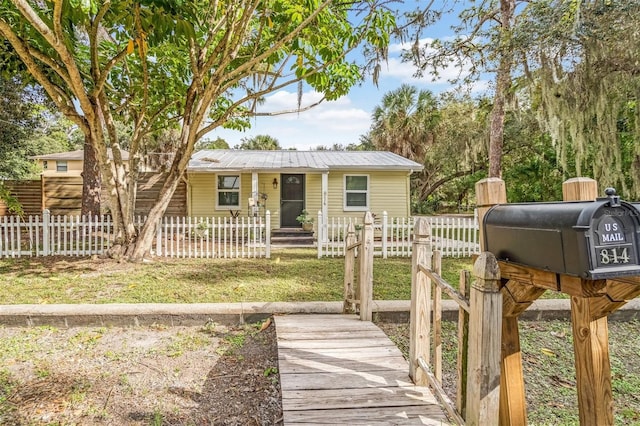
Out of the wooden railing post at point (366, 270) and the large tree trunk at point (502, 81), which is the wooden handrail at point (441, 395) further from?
the large tree trunk at point (502, 81)

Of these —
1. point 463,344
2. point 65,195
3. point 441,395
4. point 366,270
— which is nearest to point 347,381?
point 441,395

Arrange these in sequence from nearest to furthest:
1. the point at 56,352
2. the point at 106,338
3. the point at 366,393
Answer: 1. the point at 366,393
2. the point at 56,352
3. the point at 106,338

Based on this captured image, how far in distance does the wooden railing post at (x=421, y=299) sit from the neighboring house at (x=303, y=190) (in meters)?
10.1

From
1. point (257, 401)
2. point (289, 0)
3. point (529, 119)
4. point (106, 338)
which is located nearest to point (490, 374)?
point (257, 401)

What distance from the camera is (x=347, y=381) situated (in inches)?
102

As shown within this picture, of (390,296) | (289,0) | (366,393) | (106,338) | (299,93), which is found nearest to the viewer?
(366,393)

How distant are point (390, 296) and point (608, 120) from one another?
6.01m

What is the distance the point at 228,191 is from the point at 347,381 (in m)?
11.1

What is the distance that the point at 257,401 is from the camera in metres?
2.70

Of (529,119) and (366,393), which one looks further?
(529,119)

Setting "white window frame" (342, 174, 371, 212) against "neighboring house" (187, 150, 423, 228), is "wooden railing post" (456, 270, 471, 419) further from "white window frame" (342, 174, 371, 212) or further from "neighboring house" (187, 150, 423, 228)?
"white window frame" (342, 174, 371, 212)

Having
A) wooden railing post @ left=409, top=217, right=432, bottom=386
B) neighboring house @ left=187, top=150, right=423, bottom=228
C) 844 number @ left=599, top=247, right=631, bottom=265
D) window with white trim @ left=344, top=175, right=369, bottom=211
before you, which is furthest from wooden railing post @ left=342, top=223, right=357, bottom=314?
window with white trim @ left=344, top=175, right=369, bottom=211

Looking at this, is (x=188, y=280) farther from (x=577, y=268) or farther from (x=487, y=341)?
(x=577, y=268)

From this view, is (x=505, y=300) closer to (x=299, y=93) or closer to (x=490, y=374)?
(x=490, y=374)
